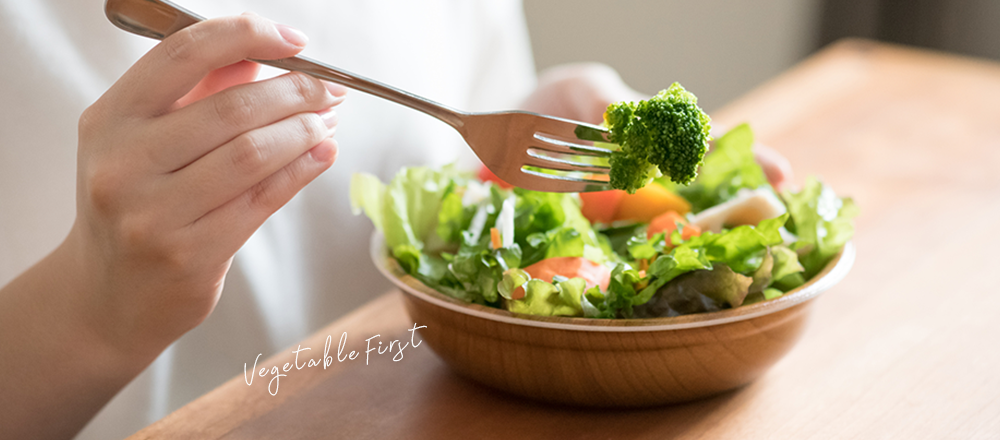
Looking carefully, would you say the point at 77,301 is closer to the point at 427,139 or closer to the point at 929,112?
the point at 427,139

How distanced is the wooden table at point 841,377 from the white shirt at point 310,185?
26cm

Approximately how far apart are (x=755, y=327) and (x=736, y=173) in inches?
16.0

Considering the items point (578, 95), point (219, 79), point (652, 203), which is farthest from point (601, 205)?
point (219, 79)

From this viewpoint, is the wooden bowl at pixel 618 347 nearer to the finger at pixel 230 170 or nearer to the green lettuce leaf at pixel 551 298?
the green lettuce leaf at pixel 551 298

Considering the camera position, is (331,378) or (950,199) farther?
(950,199)

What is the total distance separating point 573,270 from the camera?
2.73 feet

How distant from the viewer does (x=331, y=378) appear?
0.93 metres

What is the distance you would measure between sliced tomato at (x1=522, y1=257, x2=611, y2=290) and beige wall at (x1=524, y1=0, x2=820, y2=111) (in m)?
2.27

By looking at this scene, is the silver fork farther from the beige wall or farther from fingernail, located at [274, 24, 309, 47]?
the beige wall

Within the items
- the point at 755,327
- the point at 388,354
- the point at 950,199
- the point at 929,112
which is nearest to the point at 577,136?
the point at 755,327

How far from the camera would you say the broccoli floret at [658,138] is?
761mm

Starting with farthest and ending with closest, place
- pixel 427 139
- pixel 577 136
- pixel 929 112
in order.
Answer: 1. pixel 929 112
2. pixel 427 139
3. pixel 577 136

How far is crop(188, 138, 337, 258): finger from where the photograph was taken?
2.42 ft

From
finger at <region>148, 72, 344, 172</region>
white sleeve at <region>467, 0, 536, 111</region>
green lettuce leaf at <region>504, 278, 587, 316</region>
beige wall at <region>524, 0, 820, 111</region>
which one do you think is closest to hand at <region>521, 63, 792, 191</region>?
white sleeve at <region>467, 0, 536, 111</region>
